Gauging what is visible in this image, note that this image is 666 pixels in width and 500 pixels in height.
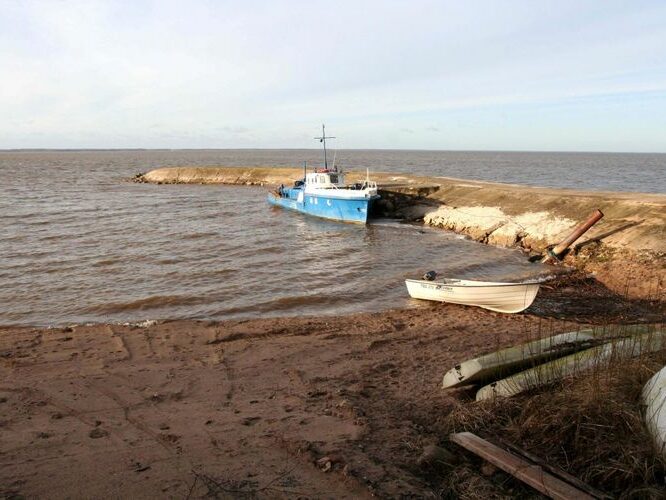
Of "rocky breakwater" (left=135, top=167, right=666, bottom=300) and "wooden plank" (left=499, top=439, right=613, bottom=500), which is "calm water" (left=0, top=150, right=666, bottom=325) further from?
"wooden plank" (left=499, top=439, right=613, bottom=500)

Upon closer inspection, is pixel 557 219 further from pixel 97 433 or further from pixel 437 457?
pixel 97 433

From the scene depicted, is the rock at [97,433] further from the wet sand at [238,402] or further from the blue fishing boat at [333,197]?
the blue fishing boat at [333,197]

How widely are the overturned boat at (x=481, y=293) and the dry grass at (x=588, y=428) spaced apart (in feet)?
19.9

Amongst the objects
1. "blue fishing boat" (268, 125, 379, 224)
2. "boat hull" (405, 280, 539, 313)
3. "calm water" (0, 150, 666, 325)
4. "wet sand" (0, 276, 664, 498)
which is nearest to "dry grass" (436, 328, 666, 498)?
"wet sand" (0, 276, 664, 498)

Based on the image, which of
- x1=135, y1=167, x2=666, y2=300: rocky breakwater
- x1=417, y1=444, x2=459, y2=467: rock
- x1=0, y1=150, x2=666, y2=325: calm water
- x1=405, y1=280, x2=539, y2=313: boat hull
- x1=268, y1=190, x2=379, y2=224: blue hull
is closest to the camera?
x1=417, y1=444, x2=459, y2=467: rock

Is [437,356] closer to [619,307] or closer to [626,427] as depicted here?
[626,427]

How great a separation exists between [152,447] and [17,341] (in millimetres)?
6576

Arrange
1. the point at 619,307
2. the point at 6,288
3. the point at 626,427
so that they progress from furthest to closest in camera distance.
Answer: the point at 6,288, the point at 619,307, the point at 626,427

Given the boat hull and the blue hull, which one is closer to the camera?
the boat hull

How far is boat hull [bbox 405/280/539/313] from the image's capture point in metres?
12.2

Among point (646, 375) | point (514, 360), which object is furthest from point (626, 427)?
point (514, 360)

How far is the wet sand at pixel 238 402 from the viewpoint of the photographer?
5277 millimetres

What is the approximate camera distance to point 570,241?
1884 centimetres

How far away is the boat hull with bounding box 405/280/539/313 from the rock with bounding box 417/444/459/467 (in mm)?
7544
